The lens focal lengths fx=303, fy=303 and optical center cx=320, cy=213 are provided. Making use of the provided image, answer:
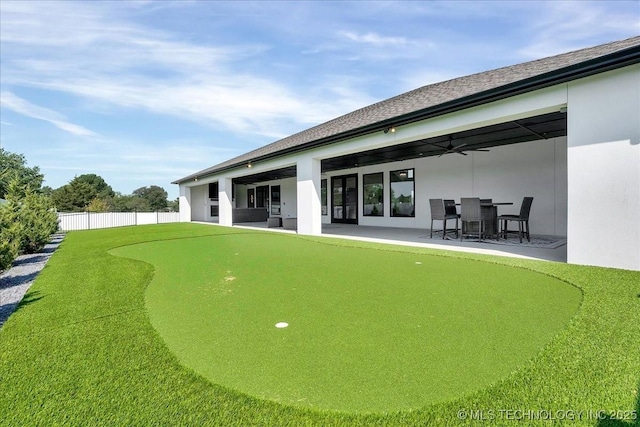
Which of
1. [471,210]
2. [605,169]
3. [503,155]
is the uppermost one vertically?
[503,155]

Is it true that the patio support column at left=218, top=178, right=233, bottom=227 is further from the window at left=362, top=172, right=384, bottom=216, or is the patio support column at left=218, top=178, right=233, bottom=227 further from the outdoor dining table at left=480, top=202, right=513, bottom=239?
the outdoor dining table at left=480, top=202, right=513, bottom=239

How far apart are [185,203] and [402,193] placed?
16075 mm

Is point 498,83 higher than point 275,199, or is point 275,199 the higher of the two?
point 498,83

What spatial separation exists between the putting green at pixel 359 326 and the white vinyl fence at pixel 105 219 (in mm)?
18424

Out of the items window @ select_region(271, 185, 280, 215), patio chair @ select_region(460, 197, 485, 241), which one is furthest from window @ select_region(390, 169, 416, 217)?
window @ select_region(271, 185, 280, 215)

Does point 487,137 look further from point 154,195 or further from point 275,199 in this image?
point 154,195

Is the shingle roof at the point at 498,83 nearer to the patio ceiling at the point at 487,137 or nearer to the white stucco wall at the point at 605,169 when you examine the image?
the white stucco wall at the point at 605,169

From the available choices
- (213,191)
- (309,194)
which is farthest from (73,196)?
(309,194)

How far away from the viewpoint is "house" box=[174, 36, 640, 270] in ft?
14.3

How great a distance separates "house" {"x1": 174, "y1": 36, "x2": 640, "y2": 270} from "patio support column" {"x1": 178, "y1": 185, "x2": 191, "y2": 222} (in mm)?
4252

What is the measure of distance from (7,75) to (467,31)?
1559cm

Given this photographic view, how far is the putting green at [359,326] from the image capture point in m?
1.77

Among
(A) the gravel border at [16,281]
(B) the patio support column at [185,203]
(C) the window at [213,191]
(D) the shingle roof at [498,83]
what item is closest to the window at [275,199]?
(C) the window at [213,191]

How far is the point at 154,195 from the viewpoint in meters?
79.1
